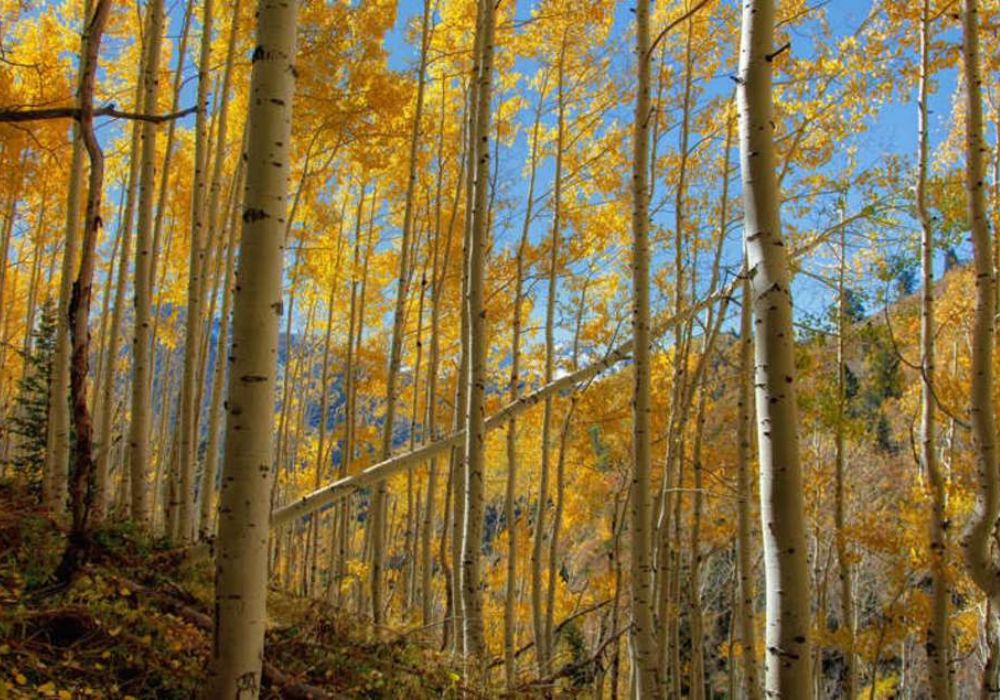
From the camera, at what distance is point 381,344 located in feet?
47.6

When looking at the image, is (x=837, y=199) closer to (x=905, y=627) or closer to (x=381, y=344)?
(x=905, y=627)

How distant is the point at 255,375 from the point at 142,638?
1.38m

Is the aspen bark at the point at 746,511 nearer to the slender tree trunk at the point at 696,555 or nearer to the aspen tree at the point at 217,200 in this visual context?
the slender tree trunk at the point at 696,555

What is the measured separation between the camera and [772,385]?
2.25 m

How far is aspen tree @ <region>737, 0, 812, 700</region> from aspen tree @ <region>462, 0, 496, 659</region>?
6.76ft

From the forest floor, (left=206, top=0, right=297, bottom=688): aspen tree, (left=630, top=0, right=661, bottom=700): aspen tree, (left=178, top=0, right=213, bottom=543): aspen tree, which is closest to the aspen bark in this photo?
(left=630, top=0, right=661, bottom=700): aspen tree

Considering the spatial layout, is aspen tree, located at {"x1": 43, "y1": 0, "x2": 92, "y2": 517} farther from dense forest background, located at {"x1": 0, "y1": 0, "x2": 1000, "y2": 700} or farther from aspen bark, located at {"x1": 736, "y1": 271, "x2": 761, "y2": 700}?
aspen bark, located at {"x1": 736, "y1": 271, "x2": 761, "y2": 700}

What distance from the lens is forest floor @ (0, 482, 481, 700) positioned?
260 cm

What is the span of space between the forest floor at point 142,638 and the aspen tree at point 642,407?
1.14 meters

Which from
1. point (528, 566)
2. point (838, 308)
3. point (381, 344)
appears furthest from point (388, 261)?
point (528, 566)

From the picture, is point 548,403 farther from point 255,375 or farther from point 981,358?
point 255,375

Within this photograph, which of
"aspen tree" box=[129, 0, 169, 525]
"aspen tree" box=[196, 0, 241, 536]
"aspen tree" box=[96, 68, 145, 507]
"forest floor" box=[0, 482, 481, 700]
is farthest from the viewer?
"aspen tree" box=[196, 0, 241, 536]

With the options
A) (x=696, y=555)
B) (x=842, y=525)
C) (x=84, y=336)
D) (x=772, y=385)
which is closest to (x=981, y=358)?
(x=772, y=385)

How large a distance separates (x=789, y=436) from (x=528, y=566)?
16.6 m
